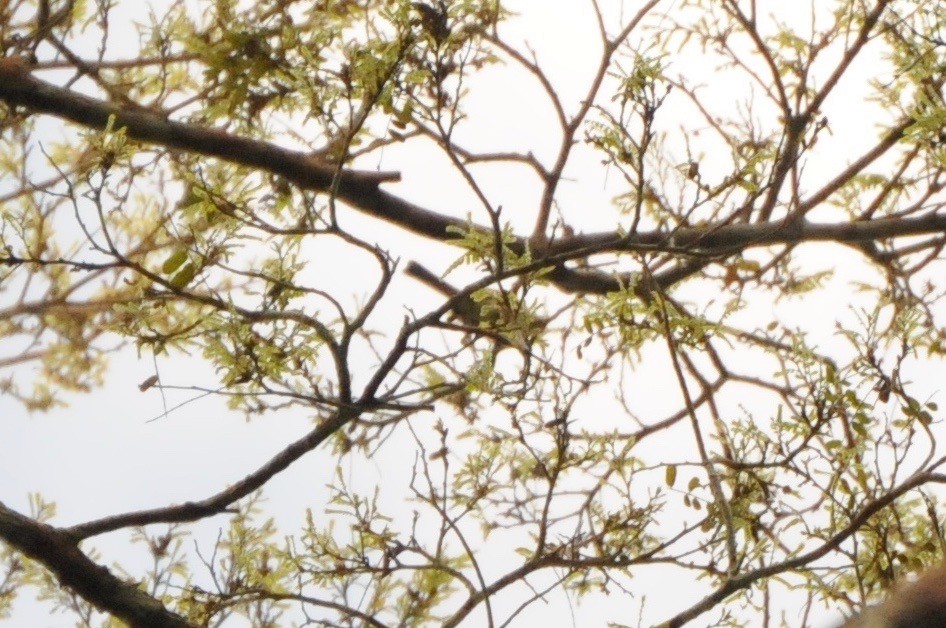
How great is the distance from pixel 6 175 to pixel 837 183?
2.43 m

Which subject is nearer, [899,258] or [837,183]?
[837,183]

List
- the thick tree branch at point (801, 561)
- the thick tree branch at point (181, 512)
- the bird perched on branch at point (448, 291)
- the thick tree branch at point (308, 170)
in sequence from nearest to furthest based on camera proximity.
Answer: the thick tree branch at point (801, 561) < the thick tree branch at point (181, 512) < the bird perched on branch at point (448, 291) < the thick tree branch at point (308, 170)

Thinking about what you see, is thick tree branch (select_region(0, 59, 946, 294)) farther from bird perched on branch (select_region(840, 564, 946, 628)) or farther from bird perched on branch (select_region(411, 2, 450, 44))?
bird perched on branch (select_region(840, 564, 946, 628))

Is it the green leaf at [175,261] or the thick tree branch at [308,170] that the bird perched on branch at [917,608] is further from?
the thick tree branch at [308,170]

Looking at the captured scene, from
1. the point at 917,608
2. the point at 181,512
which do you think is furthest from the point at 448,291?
the point at 917,608

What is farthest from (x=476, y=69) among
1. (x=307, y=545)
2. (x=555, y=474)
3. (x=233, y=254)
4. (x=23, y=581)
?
(x=23, y=581)

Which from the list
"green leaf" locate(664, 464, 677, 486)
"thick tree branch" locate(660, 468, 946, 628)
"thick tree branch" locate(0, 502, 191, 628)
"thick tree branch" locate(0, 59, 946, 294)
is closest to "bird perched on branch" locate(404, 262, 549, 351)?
"thick tree branch" locate(0, 59, 946, 294)

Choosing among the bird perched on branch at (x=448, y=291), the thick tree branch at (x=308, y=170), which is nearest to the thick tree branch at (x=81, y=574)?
the bird perched on branch at (x=448, y=291)

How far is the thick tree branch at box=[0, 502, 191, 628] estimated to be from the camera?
228 centimetres

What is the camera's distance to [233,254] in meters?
2.19

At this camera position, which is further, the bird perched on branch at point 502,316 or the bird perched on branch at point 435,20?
the bird perched on branch at point 502,316

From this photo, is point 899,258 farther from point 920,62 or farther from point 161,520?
point 161,520

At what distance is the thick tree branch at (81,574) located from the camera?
7.47 feet

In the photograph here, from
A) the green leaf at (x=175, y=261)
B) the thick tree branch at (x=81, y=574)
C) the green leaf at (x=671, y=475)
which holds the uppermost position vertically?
the green leaf at (x=175, y=261)
